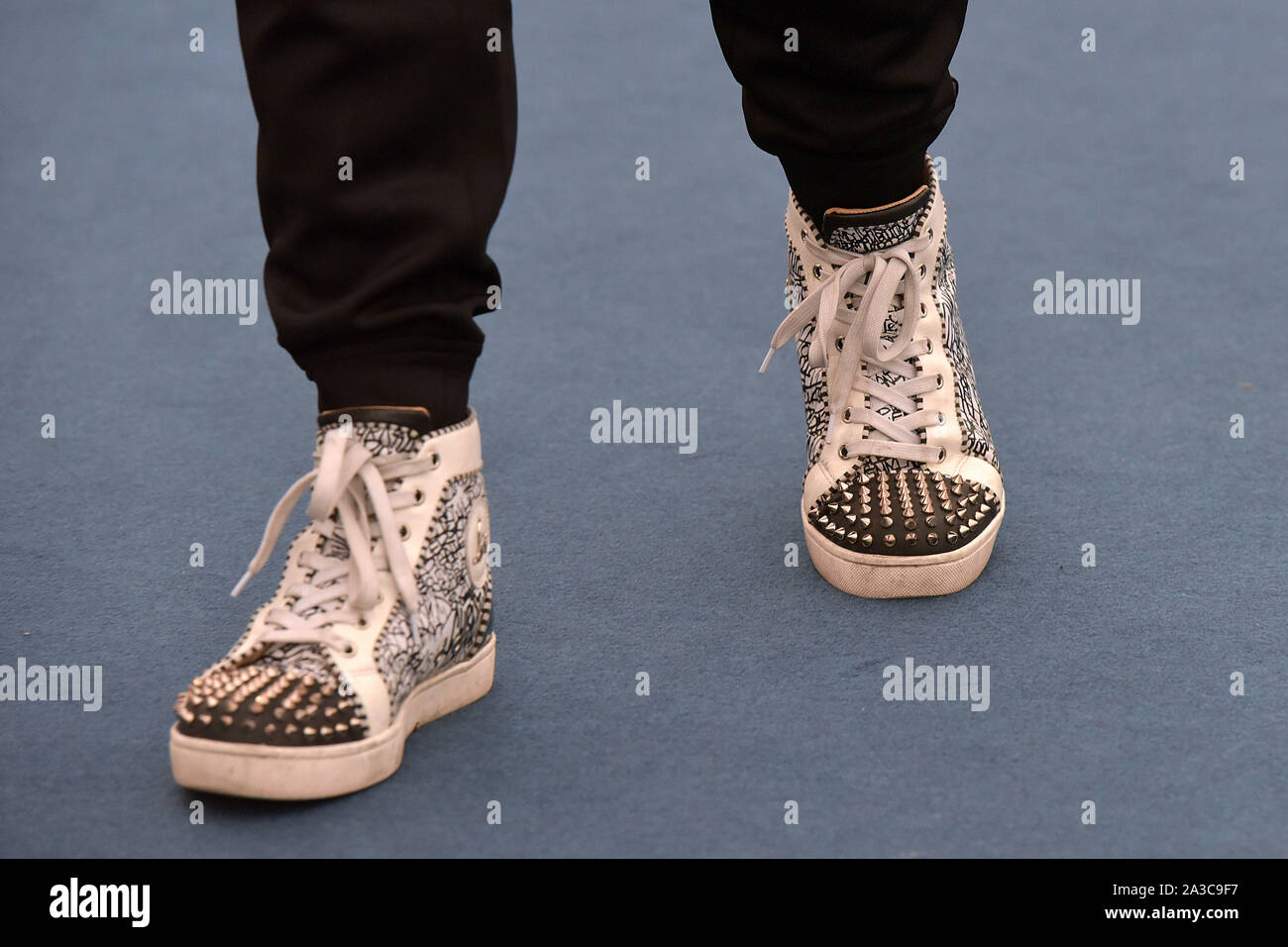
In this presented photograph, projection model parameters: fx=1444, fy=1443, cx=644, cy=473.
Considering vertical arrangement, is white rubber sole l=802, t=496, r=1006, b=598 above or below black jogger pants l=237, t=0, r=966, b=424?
below

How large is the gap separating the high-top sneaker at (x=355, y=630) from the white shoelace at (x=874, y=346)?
0.97ft

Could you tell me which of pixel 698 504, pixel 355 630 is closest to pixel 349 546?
pixel 355 630

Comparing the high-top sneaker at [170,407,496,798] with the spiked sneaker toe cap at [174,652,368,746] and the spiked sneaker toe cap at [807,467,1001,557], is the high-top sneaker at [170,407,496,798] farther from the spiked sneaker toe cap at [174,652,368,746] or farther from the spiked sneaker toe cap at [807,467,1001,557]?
the spiked sneaker toe cap at [807,467,1001,557]

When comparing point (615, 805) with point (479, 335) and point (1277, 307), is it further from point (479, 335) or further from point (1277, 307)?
point (1277, 307)

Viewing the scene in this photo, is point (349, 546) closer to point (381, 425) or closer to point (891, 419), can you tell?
point (381, 425)

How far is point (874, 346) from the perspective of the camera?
3.46 ft

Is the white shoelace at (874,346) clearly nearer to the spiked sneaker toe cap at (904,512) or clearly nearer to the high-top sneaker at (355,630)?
the spiked sneaker toe cap at (904,512)

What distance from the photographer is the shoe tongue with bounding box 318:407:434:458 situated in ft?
2.80

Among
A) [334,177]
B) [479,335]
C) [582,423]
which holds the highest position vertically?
[334,177]

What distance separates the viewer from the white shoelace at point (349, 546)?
0.85 meters

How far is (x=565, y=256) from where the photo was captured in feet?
5.65

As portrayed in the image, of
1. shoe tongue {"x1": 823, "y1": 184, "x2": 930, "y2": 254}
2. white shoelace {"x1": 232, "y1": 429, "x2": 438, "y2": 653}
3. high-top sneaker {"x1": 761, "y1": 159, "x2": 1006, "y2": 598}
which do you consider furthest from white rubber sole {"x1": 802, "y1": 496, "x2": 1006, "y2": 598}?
white shoelace {"x1": 232, "y1": 429, "x2": 438, "y2": 653}

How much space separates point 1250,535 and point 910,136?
40 cm
